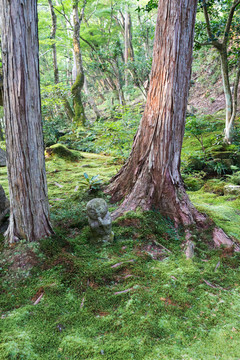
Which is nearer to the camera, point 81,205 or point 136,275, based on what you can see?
point 136,275

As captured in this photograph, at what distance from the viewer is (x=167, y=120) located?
3.48 m

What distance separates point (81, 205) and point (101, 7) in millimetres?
17004

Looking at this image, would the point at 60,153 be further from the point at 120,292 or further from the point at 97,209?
the point at 120,292

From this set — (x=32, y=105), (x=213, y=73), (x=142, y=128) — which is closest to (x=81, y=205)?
(x=142, y=128)

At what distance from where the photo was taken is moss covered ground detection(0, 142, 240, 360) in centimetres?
174

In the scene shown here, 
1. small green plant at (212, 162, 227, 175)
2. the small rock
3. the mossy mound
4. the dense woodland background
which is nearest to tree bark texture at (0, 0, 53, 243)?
the dense woodland background

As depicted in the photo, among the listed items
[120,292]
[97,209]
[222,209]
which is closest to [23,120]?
[97,209]

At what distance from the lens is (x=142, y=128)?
148 inches

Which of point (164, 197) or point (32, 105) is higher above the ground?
point (32, 105)

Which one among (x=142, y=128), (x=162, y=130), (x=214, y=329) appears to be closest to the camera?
(x=214, y=329)

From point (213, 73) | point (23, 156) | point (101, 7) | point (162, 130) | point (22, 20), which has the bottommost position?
point (23, 156)

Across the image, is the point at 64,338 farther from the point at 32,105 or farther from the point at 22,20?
the point at 22,20

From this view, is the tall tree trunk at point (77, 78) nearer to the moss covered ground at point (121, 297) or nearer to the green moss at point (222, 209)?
the green moss at point (222, 209)

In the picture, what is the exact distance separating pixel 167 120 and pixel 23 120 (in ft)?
6.89
